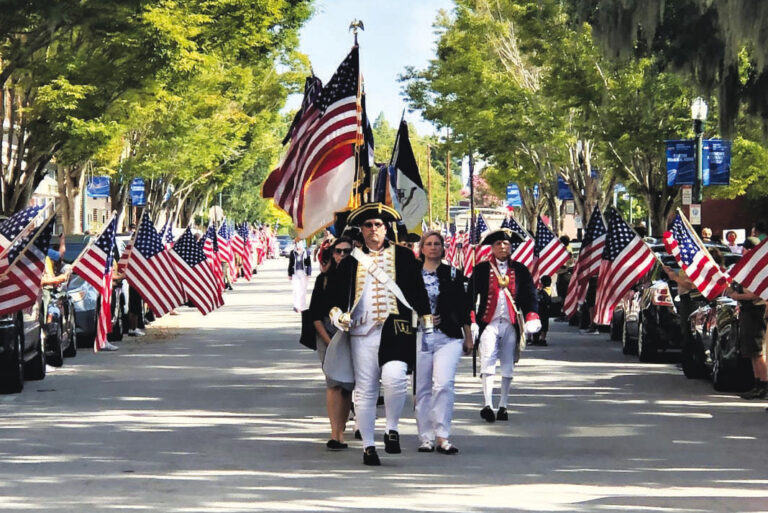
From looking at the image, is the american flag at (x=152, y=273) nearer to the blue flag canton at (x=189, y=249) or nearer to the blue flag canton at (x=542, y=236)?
the blue flag canton at (x=189, y=249)

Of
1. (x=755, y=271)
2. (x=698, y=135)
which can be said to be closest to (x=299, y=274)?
(x=698, y=135)

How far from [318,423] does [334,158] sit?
4.40 metres

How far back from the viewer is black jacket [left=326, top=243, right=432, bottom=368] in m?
10.8

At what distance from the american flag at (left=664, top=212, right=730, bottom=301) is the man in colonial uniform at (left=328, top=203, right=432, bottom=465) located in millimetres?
6696

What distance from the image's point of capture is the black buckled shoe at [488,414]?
13359mm

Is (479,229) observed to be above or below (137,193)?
below

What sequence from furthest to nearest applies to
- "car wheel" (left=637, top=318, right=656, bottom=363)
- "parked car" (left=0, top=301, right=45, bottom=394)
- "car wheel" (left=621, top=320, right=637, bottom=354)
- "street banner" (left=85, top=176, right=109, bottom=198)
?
"street banner" (left=85, top=176, right=109, bottom=198)
"car wheel" (left=621, top=320, right=637, bottom=354)
"car wheel" (left=637, top=318, right=656, bottom=363)
"parked car" (left=0, top=301, right=45, bottom=394)

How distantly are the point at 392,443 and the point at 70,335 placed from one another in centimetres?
1057

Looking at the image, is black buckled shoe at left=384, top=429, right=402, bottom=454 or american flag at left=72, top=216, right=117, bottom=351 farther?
american flag at left=72, top=216, right=117, bottom=351

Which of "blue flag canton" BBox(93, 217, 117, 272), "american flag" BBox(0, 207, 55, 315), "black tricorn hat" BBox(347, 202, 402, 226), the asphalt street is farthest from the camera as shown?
"blue flag canton" BBox(93, 217, 117, 272)

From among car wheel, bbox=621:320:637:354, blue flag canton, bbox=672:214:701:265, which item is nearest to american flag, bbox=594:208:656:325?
car wheel, bbox=621:320:637:354

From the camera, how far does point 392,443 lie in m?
11.1

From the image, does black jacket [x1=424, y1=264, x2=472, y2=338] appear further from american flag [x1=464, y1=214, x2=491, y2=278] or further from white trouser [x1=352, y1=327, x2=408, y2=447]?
american flag [x1=464, y1=214, x2=491, y2=278]

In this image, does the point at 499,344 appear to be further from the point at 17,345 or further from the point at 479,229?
the point at 479,229
